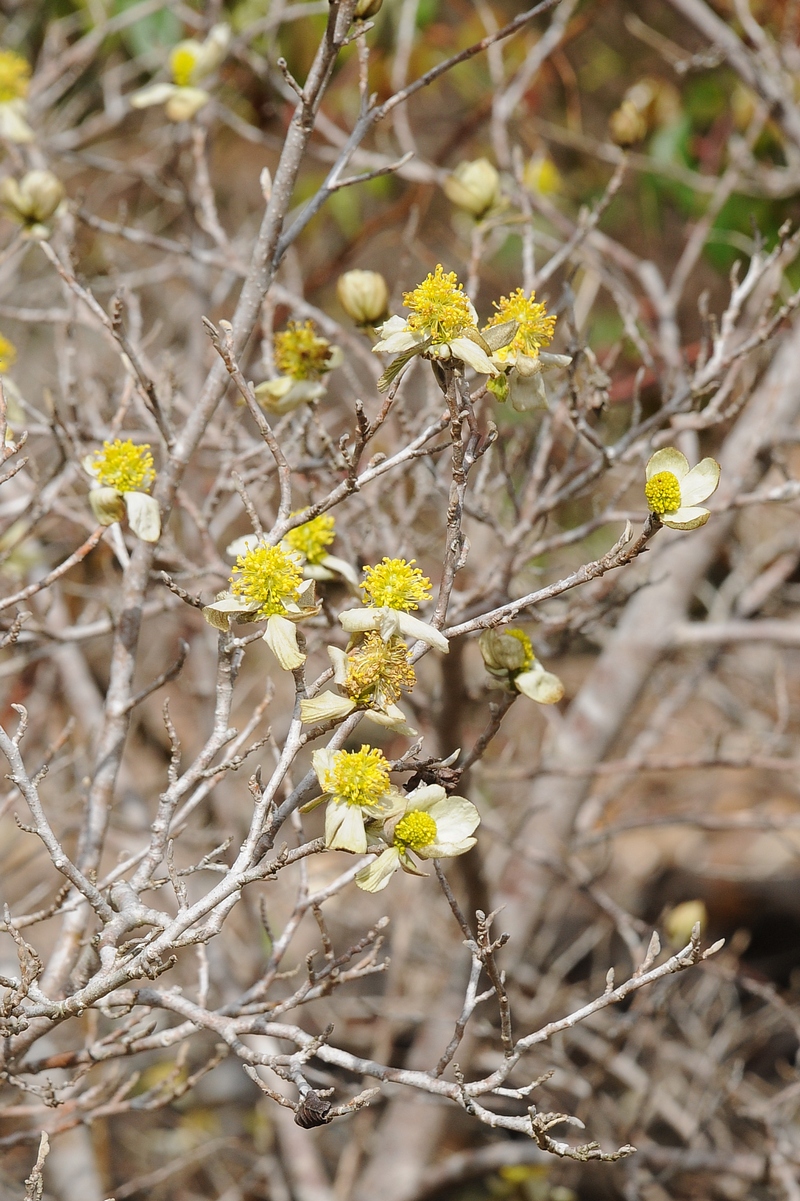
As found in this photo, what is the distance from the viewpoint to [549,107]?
3656mm

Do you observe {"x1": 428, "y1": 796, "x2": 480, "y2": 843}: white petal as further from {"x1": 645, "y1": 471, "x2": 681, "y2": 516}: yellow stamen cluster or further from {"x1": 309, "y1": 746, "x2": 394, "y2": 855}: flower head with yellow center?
{"x1": 645, "y1": 471, "x2": 681, "y2": 516}: yellow stamen cluster

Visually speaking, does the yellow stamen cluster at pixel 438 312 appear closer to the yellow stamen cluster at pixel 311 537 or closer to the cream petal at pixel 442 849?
the yellow stamen cluster at pixel 311 537

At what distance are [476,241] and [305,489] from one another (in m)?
0.40

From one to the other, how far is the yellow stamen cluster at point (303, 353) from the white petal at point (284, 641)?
0.40 m

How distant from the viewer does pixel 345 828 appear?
0.72 m

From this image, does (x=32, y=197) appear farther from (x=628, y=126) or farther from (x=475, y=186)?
(x=628, y=126)

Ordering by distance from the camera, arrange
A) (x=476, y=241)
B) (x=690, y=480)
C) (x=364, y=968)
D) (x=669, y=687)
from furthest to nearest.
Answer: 1. (x=669, y=687)
2. (x=476, y=241)
3. (x=364, y=968)
4. (x=690, y=480)

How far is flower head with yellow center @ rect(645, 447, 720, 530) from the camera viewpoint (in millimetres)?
757

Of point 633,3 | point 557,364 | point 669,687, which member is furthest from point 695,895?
point 633,3

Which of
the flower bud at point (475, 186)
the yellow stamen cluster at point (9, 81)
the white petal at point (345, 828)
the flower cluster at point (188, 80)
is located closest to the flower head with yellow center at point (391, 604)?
the white petal at point (345, 828)

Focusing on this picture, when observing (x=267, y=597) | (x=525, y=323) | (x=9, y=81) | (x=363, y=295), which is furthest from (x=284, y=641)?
(x=9, y=81)

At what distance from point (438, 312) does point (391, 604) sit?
239 millimetres

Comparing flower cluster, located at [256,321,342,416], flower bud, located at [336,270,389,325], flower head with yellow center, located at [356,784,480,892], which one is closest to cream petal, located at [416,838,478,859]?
flower head with yellow center, located at [356,784,480,892]

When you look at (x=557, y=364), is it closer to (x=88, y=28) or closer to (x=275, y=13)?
(x=275, y=13)
